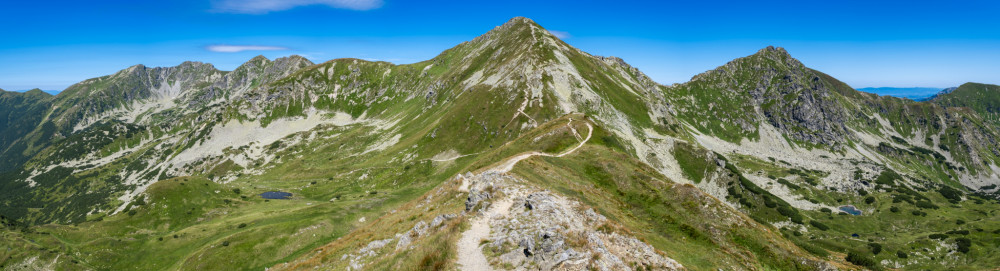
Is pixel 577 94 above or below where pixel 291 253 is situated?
above

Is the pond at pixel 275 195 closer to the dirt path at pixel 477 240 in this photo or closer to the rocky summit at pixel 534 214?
the rocky summit at pixel 534 214

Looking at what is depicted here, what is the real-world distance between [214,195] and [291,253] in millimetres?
77249

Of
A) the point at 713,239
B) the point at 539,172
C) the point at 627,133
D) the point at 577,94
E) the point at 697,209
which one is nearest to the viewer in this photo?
the point at 713,239

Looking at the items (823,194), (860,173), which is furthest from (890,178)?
(823,194)

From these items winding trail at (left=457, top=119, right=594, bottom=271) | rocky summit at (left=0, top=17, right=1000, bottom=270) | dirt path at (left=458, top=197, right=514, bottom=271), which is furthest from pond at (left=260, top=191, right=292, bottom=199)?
dirt path at (left=458, top=197, right=514, bottom=271)

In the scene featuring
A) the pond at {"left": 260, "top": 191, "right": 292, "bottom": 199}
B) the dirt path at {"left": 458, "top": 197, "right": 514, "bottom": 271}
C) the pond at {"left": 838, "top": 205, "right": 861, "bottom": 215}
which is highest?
the dirt path at {"left": 458, "top": 197, "right": 514, "bottom": 271}

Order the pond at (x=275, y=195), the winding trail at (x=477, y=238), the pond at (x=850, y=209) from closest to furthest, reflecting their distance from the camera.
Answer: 1. the winding trail at (x=477, y=238)
2. the pond at (x=275, y=195)
3. the pond at (x=850, y=209)

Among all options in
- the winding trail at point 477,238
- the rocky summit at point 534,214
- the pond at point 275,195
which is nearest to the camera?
the winding trail at point 477,238

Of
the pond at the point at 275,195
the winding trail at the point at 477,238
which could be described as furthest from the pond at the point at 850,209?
→ the pond at the point at 275,195

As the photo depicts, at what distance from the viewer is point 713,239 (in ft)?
144

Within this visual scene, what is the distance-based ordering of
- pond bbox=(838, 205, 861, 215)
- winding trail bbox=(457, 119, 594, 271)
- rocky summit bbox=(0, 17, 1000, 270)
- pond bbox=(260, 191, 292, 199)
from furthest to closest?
pond bbox=(838, 205, 861, 215)
pond bbox=(260, 191, 292, 199)
rocky summit bbox=(0, 17, 1000, 270)
winding trail bbox=(457, 119, 594, 271)

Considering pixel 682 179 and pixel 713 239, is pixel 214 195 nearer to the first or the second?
pixel 713 239

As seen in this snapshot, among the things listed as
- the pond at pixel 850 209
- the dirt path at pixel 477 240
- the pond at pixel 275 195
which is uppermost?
the dirt path at pixel 477 240

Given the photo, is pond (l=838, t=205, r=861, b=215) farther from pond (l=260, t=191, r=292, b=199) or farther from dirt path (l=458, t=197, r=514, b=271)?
pond (l=260, t=191, r=292, b=199)
